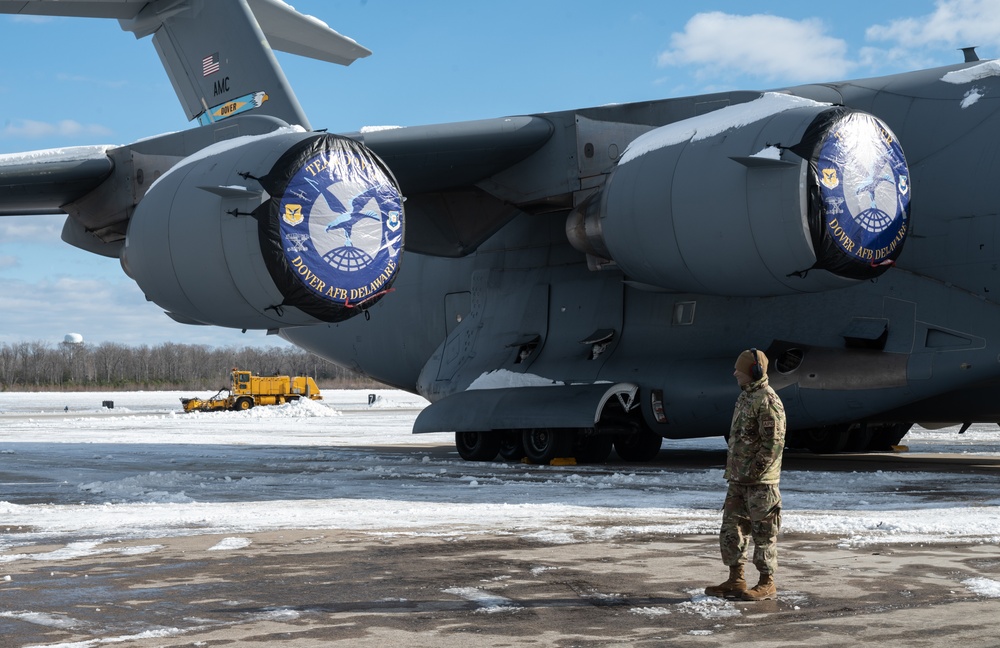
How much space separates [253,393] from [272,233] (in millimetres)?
31433

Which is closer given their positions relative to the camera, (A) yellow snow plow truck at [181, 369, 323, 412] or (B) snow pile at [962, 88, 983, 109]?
(B) snow pile at [962, 88, 983, 109]

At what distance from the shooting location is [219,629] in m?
4.77

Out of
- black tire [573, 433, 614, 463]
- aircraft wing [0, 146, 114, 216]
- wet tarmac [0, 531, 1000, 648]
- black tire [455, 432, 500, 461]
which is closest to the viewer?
wet tarmac [0, 531, 1000, 648]

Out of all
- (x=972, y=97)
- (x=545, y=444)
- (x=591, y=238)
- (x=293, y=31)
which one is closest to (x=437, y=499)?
(x=591, y=238)

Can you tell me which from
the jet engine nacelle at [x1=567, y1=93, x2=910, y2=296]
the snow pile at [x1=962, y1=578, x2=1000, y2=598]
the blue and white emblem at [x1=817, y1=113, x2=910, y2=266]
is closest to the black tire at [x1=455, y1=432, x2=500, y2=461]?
the jet engine nacelle at [x1=567, y1=93, x2=910, y2=296]

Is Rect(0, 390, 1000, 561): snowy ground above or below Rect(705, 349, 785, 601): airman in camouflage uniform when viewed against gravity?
below

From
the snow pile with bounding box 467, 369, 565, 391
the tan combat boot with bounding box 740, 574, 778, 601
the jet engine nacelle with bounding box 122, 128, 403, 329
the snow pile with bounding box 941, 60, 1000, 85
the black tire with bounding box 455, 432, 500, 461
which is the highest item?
the snow pile with bounding box 941, 60, 1000, 85

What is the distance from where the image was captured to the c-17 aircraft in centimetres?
967

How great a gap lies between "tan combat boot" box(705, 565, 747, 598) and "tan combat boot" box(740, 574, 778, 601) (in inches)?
1.1

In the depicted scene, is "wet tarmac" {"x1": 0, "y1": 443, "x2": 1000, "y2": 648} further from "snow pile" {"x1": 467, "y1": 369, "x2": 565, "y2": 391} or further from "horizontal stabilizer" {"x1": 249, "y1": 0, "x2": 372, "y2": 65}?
"horizontal stabilizer" {"x1": 249, "y1": 0, "x2": 372, "y2": 65}

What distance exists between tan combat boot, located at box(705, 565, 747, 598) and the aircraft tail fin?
34.3 ft

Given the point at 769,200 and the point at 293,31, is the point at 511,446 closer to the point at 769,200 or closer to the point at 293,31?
the point at 769,200

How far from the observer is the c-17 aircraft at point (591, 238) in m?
9.67

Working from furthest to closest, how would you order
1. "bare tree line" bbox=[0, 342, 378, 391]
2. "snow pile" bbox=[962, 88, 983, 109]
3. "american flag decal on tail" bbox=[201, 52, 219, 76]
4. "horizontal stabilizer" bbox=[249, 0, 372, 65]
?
1. "bare tree line" bbox=[0, 342, 378, 391]
2. "horizontal stabilizer" bbox=[249, 0, 372, 65]
3. "american flag decal on tail" bbox=[201, 52, 219, 76]
4. "snow pile" bbox=[962, 88, 983, 109]
